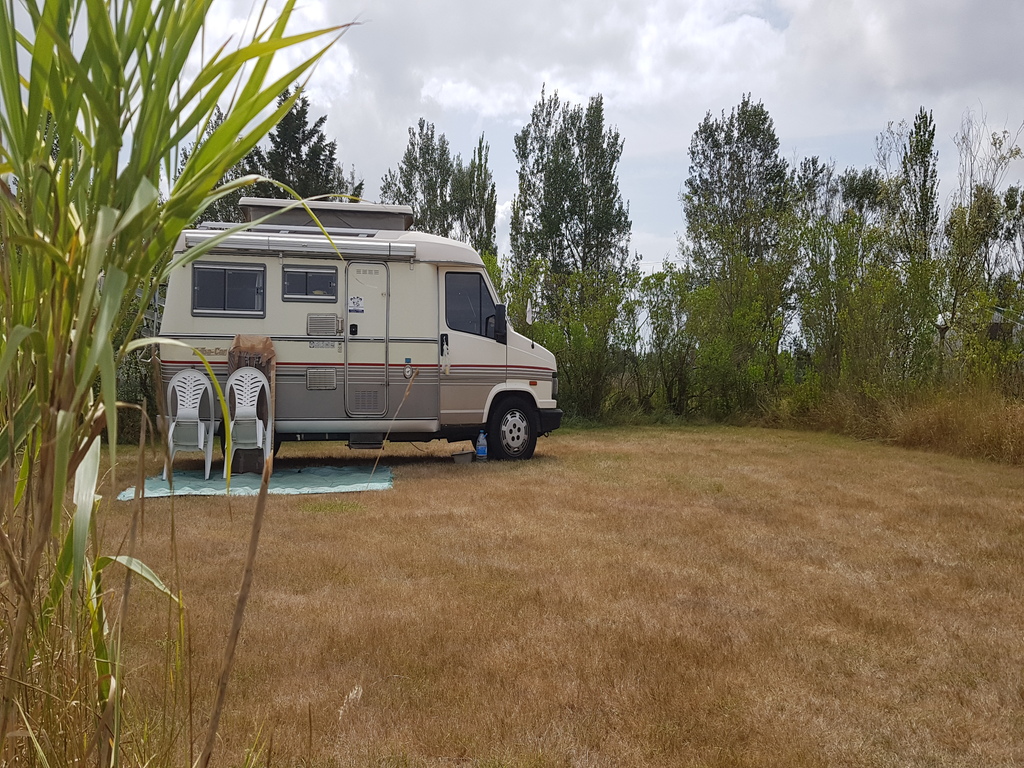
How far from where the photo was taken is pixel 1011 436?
1015cm

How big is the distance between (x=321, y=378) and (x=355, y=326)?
66 cm

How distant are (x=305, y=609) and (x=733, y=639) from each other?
190cm

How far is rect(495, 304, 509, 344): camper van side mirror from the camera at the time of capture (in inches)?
373

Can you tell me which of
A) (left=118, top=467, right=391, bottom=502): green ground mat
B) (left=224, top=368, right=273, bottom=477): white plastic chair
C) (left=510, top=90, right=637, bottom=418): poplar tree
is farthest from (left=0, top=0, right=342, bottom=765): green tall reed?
(left=510, top=90, right=637, bottom=418): poplar tree

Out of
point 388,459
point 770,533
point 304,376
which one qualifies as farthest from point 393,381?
point 770,533

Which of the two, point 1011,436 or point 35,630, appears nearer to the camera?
point 35,630

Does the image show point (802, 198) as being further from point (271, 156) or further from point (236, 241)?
point (236, 241)

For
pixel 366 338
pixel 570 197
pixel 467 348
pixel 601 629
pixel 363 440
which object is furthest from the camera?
pixel 570 197

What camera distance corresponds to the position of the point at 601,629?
3.60 meters

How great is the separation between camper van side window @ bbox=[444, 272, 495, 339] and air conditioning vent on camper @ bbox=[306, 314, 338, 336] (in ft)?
3.99

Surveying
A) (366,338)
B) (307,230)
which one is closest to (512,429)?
(366,338)

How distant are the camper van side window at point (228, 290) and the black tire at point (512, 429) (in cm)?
288

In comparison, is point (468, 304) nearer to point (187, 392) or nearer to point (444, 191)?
point (187, 392)

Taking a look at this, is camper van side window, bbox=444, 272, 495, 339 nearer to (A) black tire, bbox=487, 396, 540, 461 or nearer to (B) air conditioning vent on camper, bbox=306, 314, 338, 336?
(A) black tire, bbox=487, 396, 540, 461
